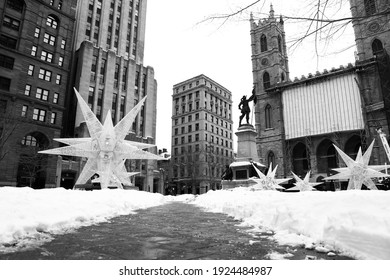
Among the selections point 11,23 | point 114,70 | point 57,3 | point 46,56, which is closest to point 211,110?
point 114,70

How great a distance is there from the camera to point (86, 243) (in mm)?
3439

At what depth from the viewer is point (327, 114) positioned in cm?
4084

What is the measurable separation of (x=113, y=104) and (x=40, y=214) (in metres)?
44.5

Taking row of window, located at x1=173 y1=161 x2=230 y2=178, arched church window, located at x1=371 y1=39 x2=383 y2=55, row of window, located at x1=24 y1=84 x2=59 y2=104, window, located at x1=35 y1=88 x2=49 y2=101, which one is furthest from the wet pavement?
row of window, located at x1=173 y1=161 x2=230 y2=178

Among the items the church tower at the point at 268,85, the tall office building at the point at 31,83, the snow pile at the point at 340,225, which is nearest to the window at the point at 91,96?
the tall office building at the point at 31,83

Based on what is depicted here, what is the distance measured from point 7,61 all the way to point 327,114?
46.7 metres

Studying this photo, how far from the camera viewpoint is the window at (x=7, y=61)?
102 ft

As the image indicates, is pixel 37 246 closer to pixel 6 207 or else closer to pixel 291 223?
A: pixel 6 207

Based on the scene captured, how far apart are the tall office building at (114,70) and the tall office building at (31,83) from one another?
5072mm

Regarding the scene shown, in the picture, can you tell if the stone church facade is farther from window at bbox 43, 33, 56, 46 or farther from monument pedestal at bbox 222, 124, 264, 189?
window at bbox 43, 33, 56, 46

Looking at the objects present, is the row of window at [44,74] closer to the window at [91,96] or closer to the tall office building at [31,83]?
the tall office building at [31,83]

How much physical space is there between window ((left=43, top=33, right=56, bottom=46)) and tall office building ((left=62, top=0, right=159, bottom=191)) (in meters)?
5.66

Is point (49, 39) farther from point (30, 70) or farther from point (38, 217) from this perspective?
point (38, 217)

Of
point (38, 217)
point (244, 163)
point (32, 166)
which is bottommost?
point (38, 217)
